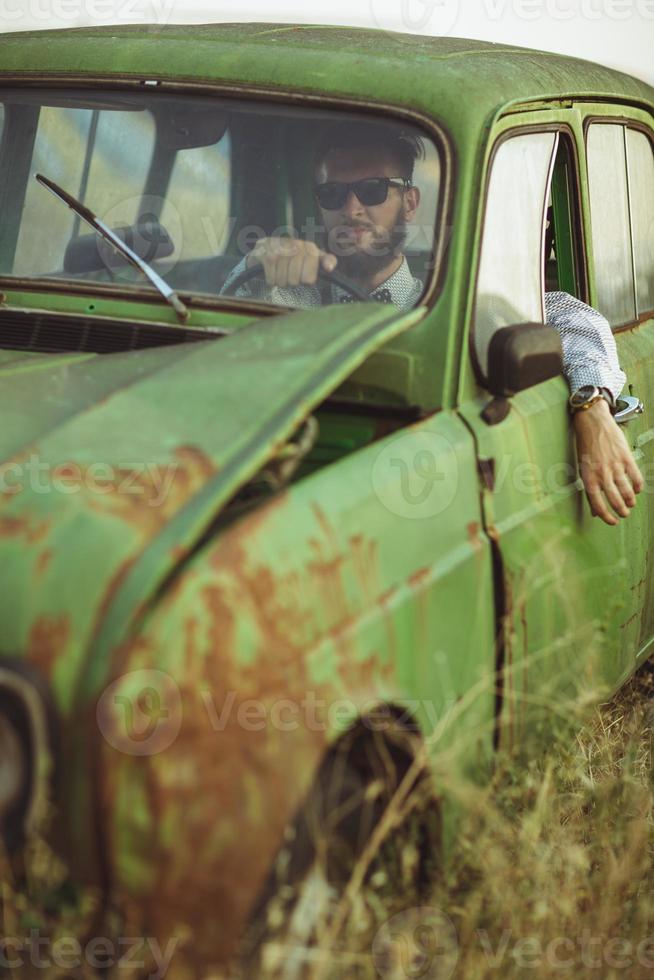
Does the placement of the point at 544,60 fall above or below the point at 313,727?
above

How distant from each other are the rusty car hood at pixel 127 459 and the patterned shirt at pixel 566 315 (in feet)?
1.32

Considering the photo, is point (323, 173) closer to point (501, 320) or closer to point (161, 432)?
point (501, 320)

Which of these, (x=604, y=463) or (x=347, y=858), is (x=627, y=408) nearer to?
(x=604, y=463)

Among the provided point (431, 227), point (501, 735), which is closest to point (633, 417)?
point (431, 227)

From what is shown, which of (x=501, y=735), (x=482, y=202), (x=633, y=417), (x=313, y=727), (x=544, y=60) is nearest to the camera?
(x=313, y=727)

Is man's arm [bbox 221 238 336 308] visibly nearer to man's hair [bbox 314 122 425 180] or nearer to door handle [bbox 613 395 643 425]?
man's hair [bbox 314 122 425 180]

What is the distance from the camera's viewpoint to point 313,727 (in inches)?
92.0

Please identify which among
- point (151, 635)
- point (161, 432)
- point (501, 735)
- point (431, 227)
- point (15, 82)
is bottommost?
point (501, 735)

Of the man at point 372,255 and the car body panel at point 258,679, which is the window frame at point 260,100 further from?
the car body panel at point 258,679

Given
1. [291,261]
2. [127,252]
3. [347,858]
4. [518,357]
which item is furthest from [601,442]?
[347,858]

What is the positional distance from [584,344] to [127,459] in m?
1.79

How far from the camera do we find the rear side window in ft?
14.4

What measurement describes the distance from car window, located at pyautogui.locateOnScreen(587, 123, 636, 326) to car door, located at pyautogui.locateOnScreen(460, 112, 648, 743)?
0.31 meters

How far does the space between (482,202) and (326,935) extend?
1.81 m
